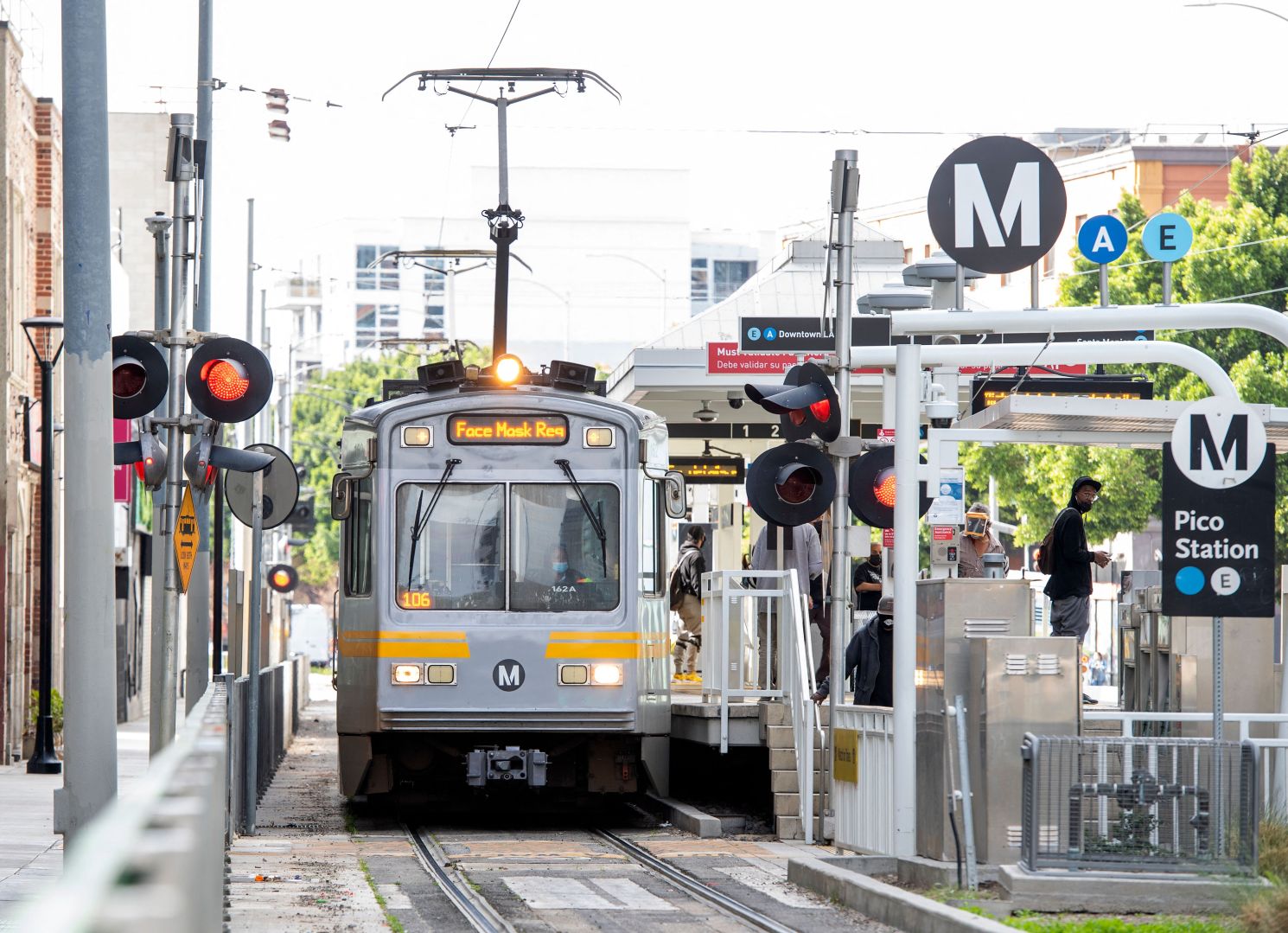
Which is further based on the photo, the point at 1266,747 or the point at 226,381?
the point at 226,381

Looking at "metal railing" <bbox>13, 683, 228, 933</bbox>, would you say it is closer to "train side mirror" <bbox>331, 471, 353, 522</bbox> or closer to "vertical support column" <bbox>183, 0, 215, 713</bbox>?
"train side mirror" <bbox>331, 471, 353, 522</bbox>

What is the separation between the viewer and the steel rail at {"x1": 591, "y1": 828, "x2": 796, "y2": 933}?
10461 millimetres

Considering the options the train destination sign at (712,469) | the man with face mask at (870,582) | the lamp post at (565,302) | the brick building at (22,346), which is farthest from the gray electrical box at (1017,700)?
the lamp post at (565,302)

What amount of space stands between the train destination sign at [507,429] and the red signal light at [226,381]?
2.42 meters

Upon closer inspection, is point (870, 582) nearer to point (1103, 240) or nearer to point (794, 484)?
point (1103, 240)

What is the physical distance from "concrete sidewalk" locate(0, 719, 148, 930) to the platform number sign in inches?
215

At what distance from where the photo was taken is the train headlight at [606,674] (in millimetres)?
15477

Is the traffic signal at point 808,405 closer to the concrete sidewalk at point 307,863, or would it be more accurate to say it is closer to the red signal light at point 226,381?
the red signal light at point 226,381

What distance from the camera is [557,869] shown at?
42.8 feet

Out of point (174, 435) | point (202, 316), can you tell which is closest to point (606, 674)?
point (174, 435)

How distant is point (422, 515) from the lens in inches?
618

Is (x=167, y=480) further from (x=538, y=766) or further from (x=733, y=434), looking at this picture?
(x=733, y=434)

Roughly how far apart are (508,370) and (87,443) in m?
5.29

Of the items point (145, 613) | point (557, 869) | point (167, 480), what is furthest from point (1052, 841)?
point (145, 613)
